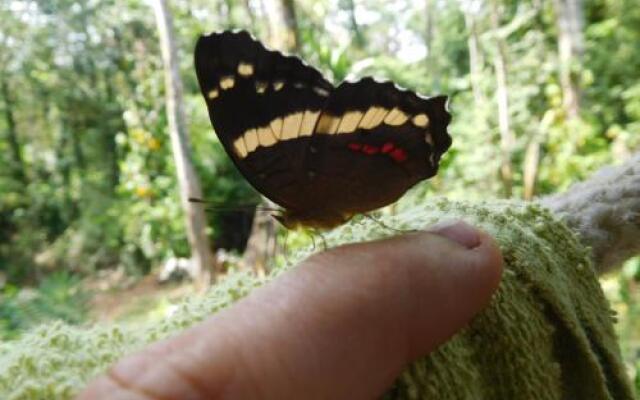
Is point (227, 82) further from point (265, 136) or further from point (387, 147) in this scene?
point (387, 147)

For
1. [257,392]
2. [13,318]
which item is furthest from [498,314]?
[13,318]

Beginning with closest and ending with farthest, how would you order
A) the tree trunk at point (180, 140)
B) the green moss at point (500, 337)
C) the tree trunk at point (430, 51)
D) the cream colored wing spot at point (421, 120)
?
1. the green moss at point (500, 337)
2. the cream colored wing spot at point (421, 120)
3. the tree trunk at point (180, 140)
4. the tree trunk at point (430, 51)

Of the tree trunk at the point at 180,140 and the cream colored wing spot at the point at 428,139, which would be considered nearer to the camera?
the cream colored wing spot at the point at 428,139

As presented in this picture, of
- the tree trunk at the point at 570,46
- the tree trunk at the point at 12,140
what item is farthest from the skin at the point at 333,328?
the tree trunk at the point at 12,140

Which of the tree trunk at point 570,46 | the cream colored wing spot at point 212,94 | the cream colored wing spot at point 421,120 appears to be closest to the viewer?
the cream colored wing spot at point 212,94

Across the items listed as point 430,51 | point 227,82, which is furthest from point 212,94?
point 430,51

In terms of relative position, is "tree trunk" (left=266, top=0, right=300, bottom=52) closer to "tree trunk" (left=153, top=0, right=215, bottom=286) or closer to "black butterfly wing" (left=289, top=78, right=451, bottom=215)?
"tree trunk" (left=153, top=0, right=215, bottom=286)

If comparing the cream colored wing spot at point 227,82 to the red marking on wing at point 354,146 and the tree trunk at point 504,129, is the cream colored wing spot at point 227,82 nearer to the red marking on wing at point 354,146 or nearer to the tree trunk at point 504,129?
the red marking on wing at point 354,146

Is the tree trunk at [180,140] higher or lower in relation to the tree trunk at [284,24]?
lower
